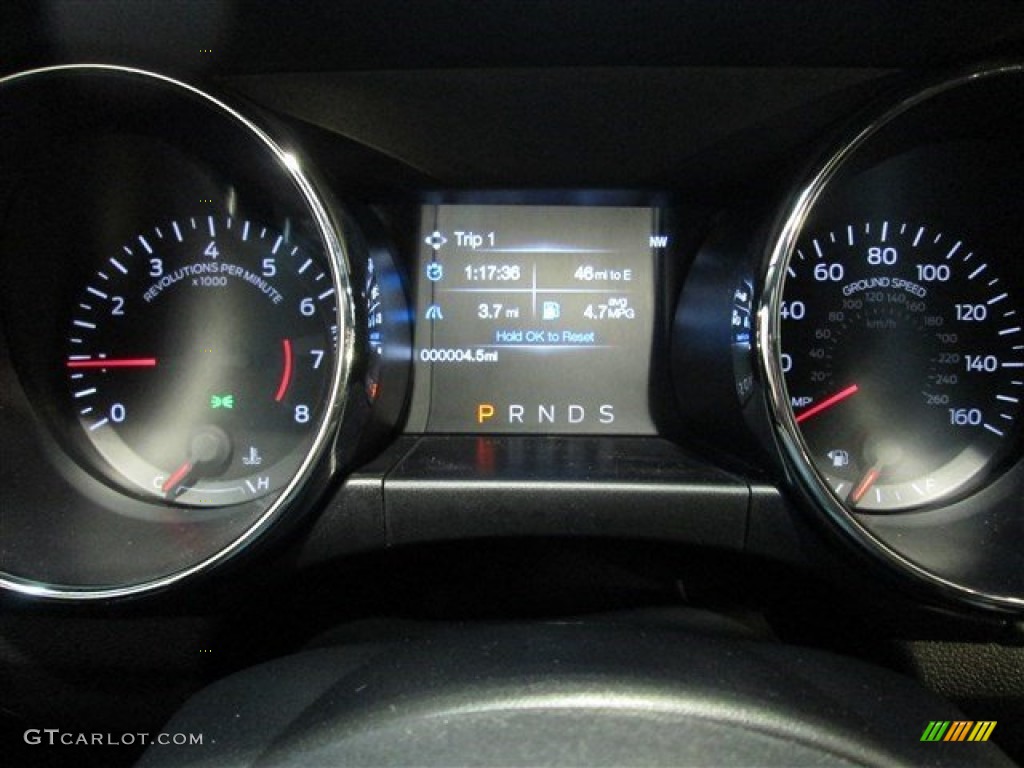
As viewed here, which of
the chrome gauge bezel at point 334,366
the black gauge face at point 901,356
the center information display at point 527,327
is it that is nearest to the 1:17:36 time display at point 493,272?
the center information display at point 527,327

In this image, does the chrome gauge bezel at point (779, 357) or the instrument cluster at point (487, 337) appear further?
the instrument cluster at point (487, 337)

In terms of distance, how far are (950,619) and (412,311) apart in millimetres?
1144

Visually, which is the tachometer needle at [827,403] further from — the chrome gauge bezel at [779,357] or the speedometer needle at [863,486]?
the chrome gauge bezel at [779,357]

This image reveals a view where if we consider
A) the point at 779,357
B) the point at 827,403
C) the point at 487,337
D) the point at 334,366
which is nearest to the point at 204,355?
the point at 334,366

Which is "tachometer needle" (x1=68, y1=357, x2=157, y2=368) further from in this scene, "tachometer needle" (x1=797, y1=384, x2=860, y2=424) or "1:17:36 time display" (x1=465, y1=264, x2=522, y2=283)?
"tachometer needle" (x1=797, y1=384, x2=860, y2=424)

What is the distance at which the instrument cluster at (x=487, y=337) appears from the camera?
1712mm

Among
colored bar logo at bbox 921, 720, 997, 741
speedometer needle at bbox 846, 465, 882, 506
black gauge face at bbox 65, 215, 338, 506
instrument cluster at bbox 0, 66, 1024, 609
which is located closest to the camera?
colored bar logo at bbox 921, 720, 997, 741

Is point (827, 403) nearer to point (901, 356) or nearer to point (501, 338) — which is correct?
point (901, 356)

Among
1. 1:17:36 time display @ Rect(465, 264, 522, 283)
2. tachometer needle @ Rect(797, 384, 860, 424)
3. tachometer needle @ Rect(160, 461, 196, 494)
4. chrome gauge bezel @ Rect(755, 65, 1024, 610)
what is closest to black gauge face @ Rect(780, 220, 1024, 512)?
tachometer needle @ Rect(797, 384, 860, 424)

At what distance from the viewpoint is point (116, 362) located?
202 centimetres

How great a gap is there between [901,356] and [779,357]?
0.42m

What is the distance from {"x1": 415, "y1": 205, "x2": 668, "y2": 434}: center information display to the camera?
2104 mm

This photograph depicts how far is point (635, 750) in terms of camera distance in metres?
1.19

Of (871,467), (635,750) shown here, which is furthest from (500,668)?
(871,467)
